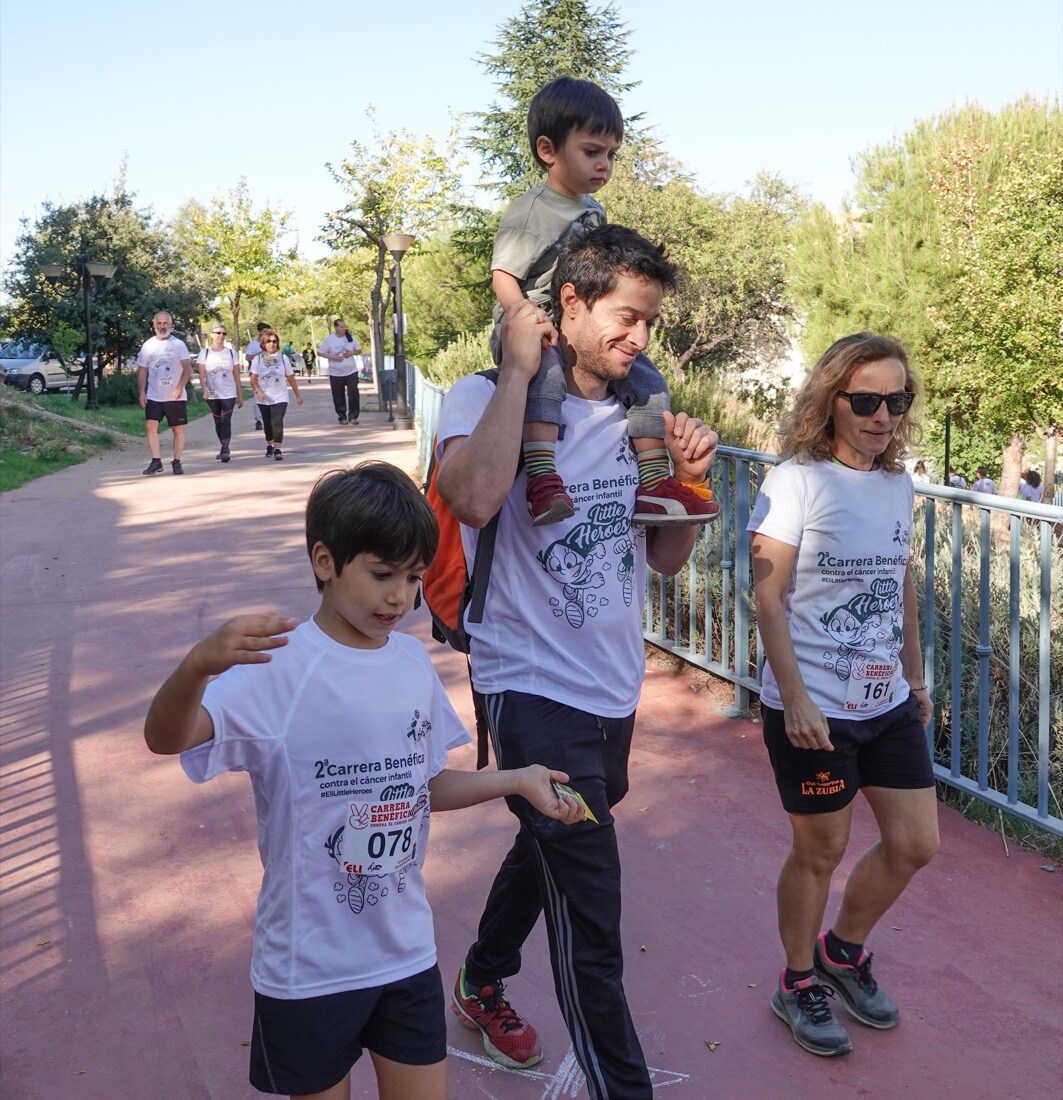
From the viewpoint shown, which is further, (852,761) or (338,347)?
(338,347)

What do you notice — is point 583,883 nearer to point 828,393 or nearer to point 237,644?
point 237,644

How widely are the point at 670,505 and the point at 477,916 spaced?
182 centimetres

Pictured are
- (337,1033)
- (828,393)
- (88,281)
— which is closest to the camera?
(337,1033)

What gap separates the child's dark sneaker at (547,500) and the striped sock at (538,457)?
2 cm

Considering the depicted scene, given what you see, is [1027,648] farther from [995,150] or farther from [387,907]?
[995,150]

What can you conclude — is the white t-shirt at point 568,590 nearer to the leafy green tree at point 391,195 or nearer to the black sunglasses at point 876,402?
the black sunglasses at point 876,402

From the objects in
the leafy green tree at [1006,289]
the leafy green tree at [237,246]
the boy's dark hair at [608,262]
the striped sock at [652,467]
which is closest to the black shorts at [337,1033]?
the striped sock at [652,467]

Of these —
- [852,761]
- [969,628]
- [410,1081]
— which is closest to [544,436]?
[852,761]

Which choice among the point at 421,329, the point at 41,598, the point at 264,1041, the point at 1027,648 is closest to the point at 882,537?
the point at 264,1041

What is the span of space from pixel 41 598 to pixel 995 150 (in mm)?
31937

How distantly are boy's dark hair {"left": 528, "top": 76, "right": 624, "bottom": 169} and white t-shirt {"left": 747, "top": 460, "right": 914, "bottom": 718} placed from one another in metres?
1.26

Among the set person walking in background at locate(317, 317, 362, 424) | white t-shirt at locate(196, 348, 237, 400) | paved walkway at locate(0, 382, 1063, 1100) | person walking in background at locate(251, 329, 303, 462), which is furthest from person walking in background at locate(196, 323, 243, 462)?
paved walkway at locate(0, 382, 1063, 1100)

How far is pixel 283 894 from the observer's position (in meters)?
2.14

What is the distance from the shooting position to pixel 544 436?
2727mm
